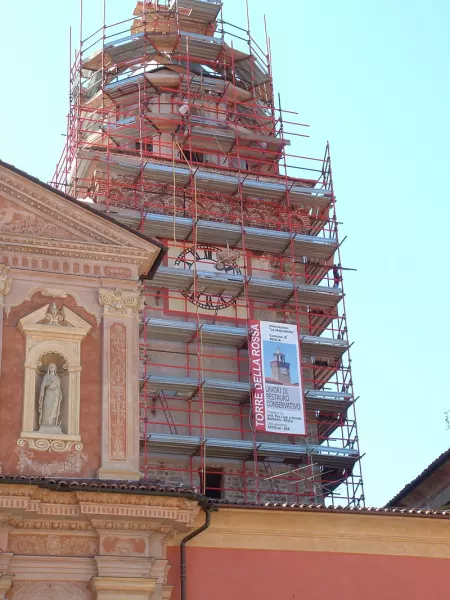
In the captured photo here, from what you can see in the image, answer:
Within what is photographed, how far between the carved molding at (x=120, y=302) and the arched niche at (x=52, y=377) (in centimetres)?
59

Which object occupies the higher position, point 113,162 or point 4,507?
point 113,162

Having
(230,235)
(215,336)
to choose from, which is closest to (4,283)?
(215,336)

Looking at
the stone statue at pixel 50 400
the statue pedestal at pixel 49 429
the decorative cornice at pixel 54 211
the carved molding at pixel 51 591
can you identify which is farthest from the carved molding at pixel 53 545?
the decorative cornice at pixel 54 211

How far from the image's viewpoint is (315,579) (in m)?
20.8

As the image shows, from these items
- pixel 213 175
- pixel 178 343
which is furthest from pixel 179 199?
pixel 178 343

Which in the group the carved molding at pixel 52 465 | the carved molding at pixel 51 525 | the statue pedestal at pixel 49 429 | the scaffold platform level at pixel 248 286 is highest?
the scaffold platform level at pixel 248 286

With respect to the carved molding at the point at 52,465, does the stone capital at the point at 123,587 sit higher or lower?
lower

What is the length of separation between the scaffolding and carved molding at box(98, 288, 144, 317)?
9.84 metres

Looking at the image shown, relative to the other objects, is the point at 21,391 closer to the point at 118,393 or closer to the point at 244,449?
the point at 118,393

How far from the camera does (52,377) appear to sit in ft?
68.8

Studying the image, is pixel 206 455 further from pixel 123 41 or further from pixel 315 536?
pixel 123 41

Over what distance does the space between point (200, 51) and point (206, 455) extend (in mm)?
16265

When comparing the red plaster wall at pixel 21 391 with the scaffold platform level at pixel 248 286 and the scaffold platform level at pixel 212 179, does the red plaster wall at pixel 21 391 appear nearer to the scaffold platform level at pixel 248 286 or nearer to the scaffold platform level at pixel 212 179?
the scaffold platform level at pixel 248 286

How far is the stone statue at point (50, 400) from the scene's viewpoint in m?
20.6
